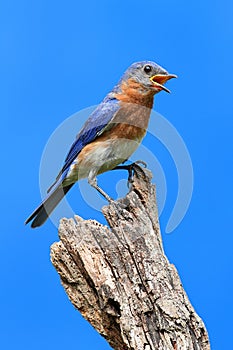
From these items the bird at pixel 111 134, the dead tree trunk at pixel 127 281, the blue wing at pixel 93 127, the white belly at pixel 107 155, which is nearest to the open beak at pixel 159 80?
the bird at pixel 111 134

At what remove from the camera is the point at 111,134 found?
20.4ft

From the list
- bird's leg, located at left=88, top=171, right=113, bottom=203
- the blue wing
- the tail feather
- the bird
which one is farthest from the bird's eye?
the tail feather

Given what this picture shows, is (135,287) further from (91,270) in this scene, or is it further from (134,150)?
(134,150)

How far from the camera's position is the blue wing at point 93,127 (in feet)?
20.4

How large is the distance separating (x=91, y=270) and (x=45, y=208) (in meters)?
1.20

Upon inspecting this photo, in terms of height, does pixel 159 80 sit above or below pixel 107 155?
above

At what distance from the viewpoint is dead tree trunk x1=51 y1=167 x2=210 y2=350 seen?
4.91 m

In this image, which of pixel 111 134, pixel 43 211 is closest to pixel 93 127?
pixel 111 134

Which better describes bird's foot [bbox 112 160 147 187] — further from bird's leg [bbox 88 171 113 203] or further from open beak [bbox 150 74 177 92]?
open beak [bbox 150 74 177 92]

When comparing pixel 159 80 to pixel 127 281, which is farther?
pixel 159 80

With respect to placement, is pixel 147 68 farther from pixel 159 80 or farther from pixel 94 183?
pixel 94 183

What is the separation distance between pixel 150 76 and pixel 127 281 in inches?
79.7

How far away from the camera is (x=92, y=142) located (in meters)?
6.27

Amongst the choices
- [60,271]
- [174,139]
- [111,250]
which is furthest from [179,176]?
[60,271]
